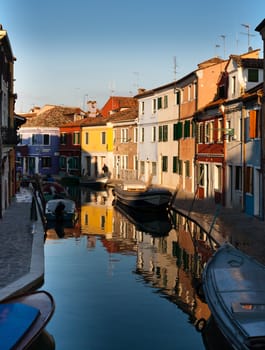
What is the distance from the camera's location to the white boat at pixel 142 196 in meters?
28.7

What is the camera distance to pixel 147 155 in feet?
153

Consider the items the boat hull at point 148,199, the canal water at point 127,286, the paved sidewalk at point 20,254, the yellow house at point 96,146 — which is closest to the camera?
Result: the canal water at point 127,286

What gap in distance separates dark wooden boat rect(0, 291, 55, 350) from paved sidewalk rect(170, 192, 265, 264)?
7.29m

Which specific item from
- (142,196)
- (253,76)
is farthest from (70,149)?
(253,76)

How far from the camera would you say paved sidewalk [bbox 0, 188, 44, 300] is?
12.2 metres

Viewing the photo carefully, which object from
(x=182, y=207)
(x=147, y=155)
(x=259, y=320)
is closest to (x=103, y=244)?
(x=182, y=207)

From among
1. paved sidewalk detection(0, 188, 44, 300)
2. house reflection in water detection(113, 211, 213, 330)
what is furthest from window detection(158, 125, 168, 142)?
paved sidewalk detection(0, 188, 44, 300)

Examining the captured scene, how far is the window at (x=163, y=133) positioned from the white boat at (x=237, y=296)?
29425mm

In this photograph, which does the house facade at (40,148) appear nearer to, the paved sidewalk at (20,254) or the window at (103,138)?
the window at (103,138)

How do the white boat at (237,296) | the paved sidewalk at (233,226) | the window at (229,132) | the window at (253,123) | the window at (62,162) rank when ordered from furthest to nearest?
the window at (62,162) < the window at (229,132) < the window at (253,123) < the paved sidewalk at (233,226) < the white boat at (237,296)

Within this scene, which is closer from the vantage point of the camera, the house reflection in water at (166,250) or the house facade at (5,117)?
the house reflection in water at (166,250)

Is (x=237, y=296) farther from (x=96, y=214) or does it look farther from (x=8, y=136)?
(x=96, y=214)

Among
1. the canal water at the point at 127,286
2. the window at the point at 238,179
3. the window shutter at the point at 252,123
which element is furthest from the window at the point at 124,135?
the window shutter at the point at 252,123

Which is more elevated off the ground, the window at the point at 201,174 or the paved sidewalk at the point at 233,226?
the window at the point at 201,174
